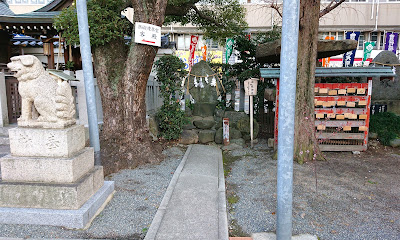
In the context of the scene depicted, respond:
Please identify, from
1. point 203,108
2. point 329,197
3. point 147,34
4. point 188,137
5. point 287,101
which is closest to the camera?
point 287,101

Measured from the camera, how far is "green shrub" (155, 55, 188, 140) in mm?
8006

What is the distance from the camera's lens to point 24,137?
354 centimetres

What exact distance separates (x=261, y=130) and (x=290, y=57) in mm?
7437

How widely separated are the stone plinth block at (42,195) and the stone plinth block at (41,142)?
1.39ft

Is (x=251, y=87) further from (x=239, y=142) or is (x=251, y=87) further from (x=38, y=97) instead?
(x=38, y=97)

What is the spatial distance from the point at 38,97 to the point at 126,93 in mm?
2534

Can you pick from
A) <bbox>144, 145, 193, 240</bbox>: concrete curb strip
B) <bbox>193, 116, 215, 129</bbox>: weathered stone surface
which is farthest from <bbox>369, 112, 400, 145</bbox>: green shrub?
<bbox>144, 145, 193, 240</bbox>: concrete curb strip

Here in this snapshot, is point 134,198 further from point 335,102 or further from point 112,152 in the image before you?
point 335,102

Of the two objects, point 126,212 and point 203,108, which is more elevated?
point 203,108

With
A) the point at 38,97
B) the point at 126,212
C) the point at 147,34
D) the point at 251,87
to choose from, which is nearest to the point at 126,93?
the point at 147,34

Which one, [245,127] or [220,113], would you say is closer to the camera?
[245,127]

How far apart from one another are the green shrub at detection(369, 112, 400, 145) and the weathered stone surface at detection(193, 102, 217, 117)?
5.60 m

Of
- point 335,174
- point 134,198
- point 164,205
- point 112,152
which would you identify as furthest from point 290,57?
point 112,152

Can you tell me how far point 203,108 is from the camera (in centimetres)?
936
